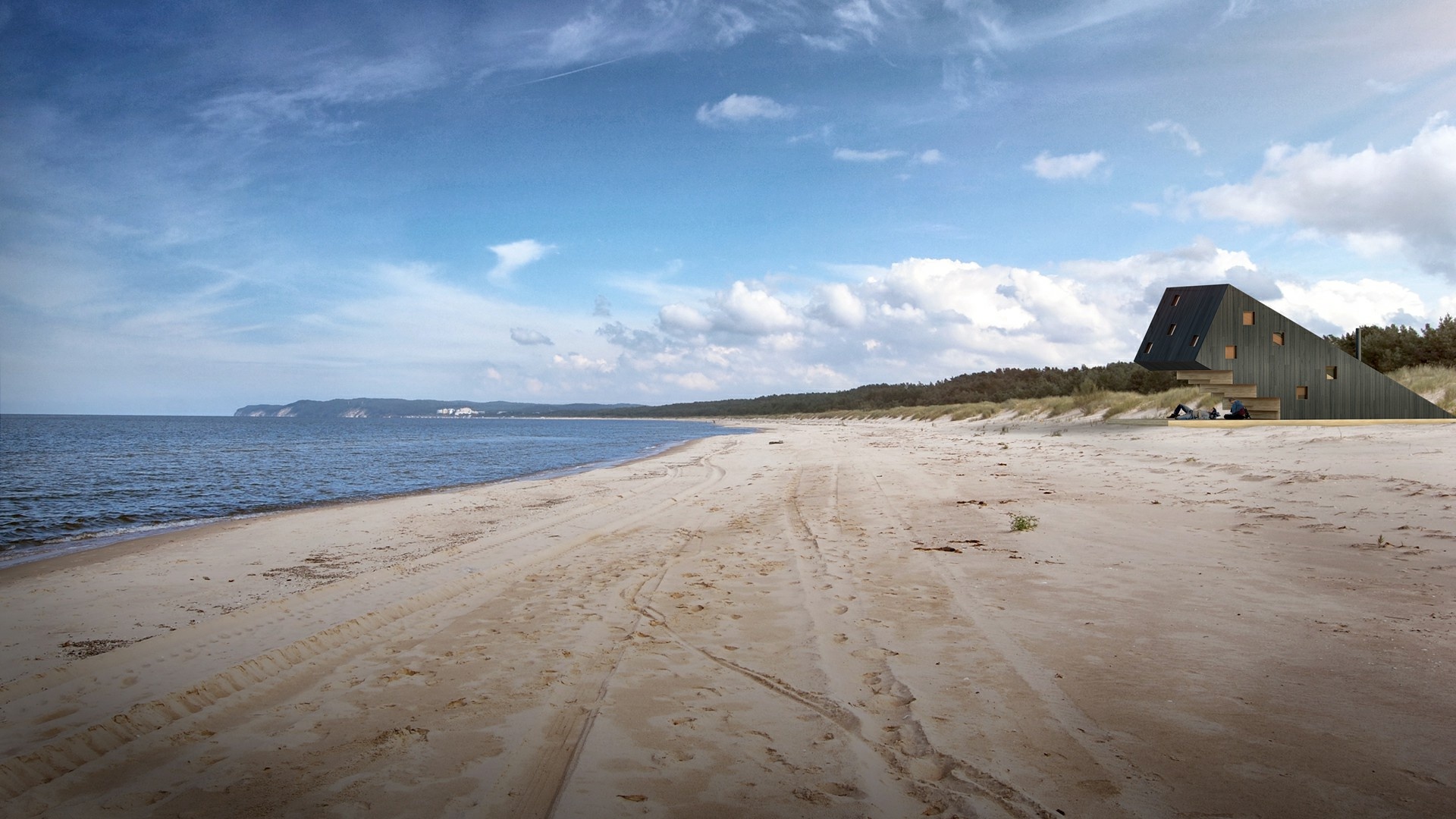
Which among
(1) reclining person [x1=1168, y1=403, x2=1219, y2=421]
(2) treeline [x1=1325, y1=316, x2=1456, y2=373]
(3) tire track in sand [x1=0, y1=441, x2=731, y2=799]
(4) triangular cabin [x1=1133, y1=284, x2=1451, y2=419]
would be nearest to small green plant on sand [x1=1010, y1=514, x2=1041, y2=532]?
(3) tire track in sand [x1=0, y1=441, x2=731, y2=799]

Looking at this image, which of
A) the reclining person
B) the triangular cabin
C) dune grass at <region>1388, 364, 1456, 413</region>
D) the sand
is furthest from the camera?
dune grass at <region>1388, 364, 1456, 413</region>

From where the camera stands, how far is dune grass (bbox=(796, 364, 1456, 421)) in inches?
803

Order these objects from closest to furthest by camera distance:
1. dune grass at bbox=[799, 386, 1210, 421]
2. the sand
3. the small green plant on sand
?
1. the sand
2. the small green plant on sand
3. dune grass at bbox=[799, 386, 1210, 421]

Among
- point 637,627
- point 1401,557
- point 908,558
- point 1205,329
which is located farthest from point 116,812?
point 1205,329

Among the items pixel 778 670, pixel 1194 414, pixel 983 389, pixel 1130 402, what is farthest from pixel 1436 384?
pixel 983 389

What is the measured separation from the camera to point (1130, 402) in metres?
26.8

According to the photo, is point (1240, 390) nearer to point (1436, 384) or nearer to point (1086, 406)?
point (1436, 384)

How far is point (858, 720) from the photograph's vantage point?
3.46 metres

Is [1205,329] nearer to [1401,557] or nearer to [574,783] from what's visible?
[1401,557]

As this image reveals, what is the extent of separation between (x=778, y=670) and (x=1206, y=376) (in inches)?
723

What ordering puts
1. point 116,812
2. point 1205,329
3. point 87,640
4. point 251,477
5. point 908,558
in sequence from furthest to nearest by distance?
point 251,477, point 1205,329, point 908,558, point 87,640, point 116,812

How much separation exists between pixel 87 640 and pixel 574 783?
15.6 feet

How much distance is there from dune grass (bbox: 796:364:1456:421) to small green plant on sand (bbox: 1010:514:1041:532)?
18.7 metres

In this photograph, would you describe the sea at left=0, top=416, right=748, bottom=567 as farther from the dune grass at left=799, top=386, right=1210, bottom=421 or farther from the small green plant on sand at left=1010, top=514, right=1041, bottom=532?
the dune grass at left=799, top=386, right=1210, bottom=421
